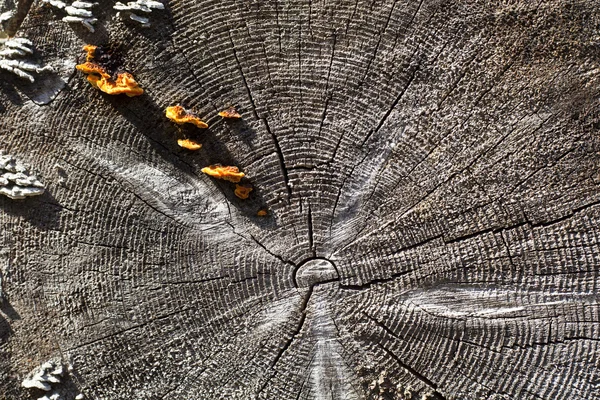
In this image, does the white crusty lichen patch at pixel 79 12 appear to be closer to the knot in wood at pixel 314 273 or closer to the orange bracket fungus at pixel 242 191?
the orange bracket fungus at pixel 242 191

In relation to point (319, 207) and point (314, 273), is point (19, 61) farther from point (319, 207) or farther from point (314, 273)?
point (314, 273)

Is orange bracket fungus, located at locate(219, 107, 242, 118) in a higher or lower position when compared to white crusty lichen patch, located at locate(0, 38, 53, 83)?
lower

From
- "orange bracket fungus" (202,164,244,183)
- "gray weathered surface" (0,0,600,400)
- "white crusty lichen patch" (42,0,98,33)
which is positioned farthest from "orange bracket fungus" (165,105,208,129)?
"white crusty lichen patch" (42,0,98,33)

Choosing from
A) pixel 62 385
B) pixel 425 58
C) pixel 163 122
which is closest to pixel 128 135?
pixel 163 122

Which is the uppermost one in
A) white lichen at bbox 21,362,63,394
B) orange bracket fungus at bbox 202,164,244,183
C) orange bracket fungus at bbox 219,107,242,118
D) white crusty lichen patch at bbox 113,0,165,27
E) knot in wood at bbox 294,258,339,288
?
A: white crusty lichen patch at bbox 113,0,165,27

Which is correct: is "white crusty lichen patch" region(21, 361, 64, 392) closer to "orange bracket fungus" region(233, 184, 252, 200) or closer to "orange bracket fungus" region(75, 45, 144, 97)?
"orange bracket fungus" region(233, 184, 252, 200)

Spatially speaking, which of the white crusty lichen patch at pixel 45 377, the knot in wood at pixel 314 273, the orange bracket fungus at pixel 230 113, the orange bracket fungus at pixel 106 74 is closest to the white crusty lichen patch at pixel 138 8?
the orange bracket fungus at pixel 106 74
